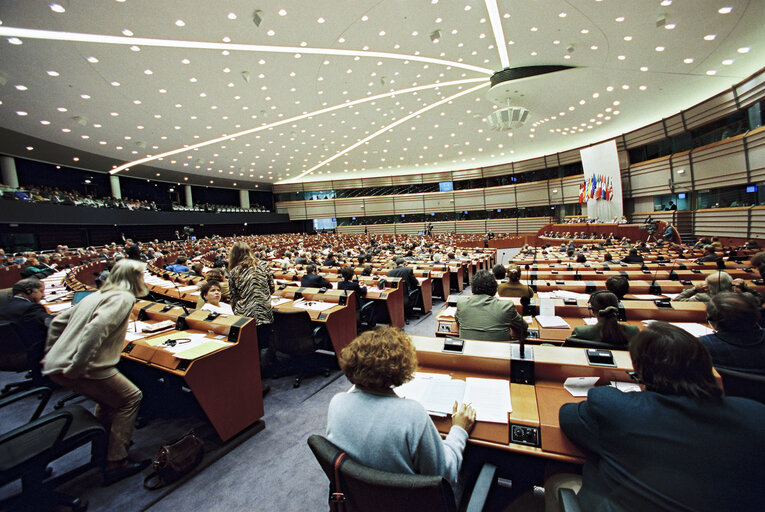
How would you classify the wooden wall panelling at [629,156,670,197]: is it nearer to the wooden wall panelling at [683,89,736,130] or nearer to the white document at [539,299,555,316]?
the wooden wall panelling at [683,89,736,130]

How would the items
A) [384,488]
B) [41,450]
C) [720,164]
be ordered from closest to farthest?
[384,488]
[41,450]
[720,164]

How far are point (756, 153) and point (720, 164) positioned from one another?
1.67m

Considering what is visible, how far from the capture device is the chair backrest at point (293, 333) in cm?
372

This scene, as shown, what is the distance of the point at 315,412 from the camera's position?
10.9 ft

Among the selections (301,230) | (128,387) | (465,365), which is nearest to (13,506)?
(128,387)

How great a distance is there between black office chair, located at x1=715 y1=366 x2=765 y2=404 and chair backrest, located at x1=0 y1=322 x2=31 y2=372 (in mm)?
6154

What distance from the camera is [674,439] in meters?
1.01

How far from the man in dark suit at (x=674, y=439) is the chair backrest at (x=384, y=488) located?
612mm

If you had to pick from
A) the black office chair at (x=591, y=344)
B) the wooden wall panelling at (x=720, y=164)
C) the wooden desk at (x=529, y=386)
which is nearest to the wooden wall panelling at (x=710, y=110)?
the wooden wall panelling at (x=720, y=164)

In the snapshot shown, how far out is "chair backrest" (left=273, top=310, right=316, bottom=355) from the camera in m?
3.72

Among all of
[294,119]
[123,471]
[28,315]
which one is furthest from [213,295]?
[294,119]

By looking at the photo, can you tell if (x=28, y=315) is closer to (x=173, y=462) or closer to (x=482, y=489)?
(x=173, y=462)

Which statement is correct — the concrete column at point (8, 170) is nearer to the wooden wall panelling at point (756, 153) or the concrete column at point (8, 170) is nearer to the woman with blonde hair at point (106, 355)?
the woman with blonde hair at point (106, 355)

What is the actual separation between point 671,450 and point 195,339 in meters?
3.36
